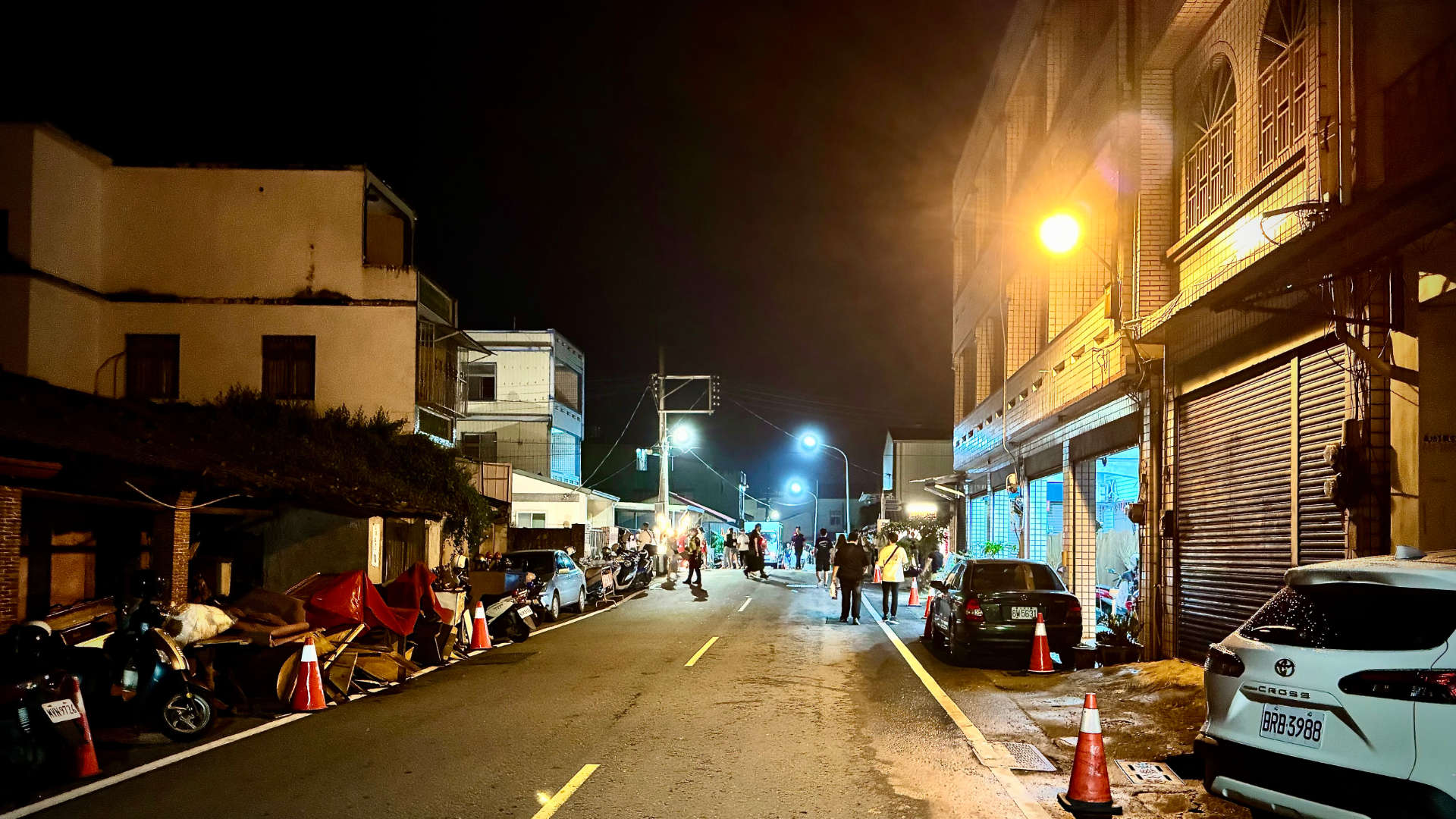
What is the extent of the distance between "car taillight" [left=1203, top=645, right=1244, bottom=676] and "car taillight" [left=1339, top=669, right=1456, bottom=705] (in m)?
0.71

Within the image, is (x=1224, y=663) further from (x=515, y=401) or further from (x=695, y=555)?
(x=515, y=401)

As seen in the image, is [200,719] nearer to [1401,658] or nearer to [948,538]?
[1401,658]

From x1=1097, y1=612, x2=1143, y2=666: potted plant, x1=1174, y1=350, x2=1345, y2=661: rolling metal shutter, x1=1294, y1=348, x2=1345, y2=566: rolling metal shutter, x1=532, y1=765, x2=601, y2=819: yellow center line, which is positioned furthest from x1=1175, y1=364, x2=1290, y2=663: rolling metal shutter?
x1=532, y1=765, x2=601, y2=819: yellow center line

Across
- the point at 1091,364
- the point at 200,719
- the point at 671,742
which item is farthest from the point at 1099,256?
the point at 200,719

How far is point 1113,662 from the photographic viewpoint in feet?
48.1

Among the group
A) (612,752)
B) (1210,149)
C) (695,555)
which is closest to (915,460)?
(695,555)

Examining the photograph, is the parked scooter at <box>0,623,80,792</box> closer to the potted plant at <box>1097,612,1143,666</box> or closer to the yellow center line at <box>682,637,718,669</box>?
the yellow center line at <box>682,637,718,669</box>

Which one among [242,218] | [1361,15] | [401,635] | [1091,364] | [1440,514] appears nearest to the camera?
[1440,514]

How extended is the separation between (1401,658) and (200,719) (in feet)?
30.1

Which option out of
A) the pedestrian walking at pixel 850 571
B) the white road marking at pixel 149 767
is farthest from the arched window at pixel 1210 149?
the white road marking at pixel 149 767

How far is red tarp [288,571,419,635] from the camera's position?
493 inches

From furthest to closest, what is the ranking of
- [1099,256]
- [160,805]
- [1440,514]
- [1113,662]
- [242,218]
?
1. [242,218]
2. [1099,256]
3. [1113,662]
4. [1440,514]
5. [160,805]

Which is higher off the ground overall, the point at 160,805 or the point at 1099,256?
the point at 1099,256

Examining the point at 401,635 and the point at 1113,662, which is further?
the point at 1113,662
